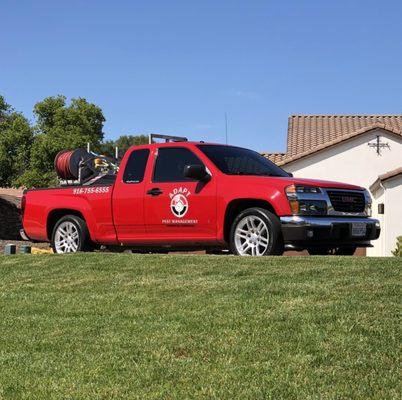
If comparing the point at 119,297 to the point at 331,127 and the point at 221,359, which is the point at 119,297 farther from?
the point at 331,127

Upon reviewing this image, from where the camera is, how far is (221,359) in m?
4.54

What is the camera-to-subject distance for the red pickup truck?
8711 mm

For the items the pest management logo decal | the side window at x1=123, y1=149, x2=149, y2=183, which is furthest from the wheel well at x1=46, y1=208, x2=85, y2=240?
the pest management logo decal

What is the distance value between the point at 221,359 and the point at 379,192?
17857 millimetres

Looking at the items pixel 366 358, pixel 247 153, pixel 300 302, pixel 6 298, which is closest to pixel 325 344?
pixel 366 358

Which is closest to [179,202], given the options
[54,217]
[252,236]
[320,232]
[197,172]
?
[197,172]

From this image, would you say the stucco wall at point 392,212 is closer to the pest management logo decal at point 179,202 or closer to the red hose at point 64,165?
the red hose at point 64,165

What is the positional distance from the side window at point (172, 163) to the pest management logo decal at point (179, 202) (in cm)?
22

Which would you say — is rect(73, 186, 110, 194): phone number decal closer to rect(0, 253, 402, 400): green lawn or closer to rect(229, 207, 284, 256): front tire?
rect(0, 253, 402, 400): green lawn

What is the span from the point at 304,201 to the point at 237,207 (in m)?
0.98

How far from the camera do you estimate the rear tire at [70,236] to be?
10.6 metres

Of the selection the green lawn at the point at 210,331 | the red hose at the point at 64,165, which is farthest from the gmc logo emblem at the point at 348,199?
the red hose at the point at 64,165

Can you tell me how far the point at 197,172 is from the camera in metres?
9.04

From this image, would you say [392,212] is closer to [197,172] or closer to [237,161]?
[237,161]
